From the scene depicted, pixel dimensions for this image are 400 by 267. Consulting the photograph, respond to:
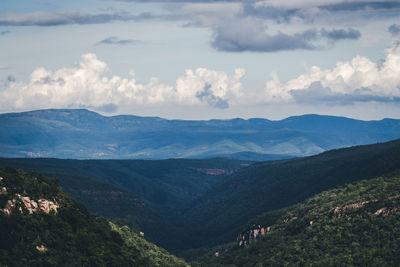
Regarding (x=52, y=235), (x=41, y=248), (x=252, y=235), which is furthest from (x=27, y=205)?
(x=252, y=235)

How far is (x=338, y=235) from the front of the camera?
13962cm

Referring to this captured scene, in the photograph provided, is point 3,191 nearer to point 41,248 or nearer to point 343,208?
point 41,248

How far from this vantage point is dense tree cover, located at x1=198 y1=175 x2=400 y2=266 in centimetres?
12481

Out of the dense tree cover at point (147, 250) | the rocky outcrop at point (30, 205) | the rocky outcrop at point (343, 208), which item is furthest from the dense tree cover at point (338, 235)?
the rocky outcrop at point (30, 205)

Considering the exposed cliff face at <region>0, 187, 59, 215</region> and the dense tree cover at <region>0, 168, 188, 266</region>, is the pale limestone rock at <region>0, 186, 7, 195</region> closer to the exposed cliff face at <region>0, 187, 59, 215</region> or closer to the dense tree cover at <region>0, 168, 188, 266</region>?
the exposed cliff face at <region>0, 187, 59, 215</region>

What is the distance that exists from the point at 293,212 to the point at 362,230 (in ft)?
196

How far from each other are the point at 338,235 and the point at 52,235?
2614 inches

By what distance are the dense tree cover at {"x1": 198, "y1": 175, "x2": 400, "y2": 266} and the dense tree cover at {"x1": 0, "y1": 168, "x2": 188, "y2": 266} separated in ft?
127

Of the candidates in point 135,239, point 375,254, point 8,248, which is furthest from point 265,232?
point 8,248

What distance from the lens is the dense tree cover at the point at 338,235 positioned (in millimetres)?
124812

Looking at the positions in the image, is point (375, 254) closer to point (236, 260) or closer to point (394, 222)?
point (394, 222)

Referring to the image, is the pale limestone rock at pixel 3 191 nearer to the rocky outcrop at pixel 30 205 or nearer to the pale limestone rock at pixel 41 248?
the rocky outcrop at pixel 30 205

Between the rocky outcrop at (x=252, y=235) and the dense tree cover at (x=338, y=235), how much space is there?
10.1ft

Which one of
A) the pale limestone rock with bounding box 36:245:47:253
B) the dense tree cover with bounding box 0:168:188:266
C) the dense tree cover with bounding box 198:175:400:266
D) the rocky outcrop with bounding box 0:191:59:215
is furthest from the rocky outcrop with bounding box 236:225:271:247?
the pale limestone rock with bounding box 36:245:47:253
